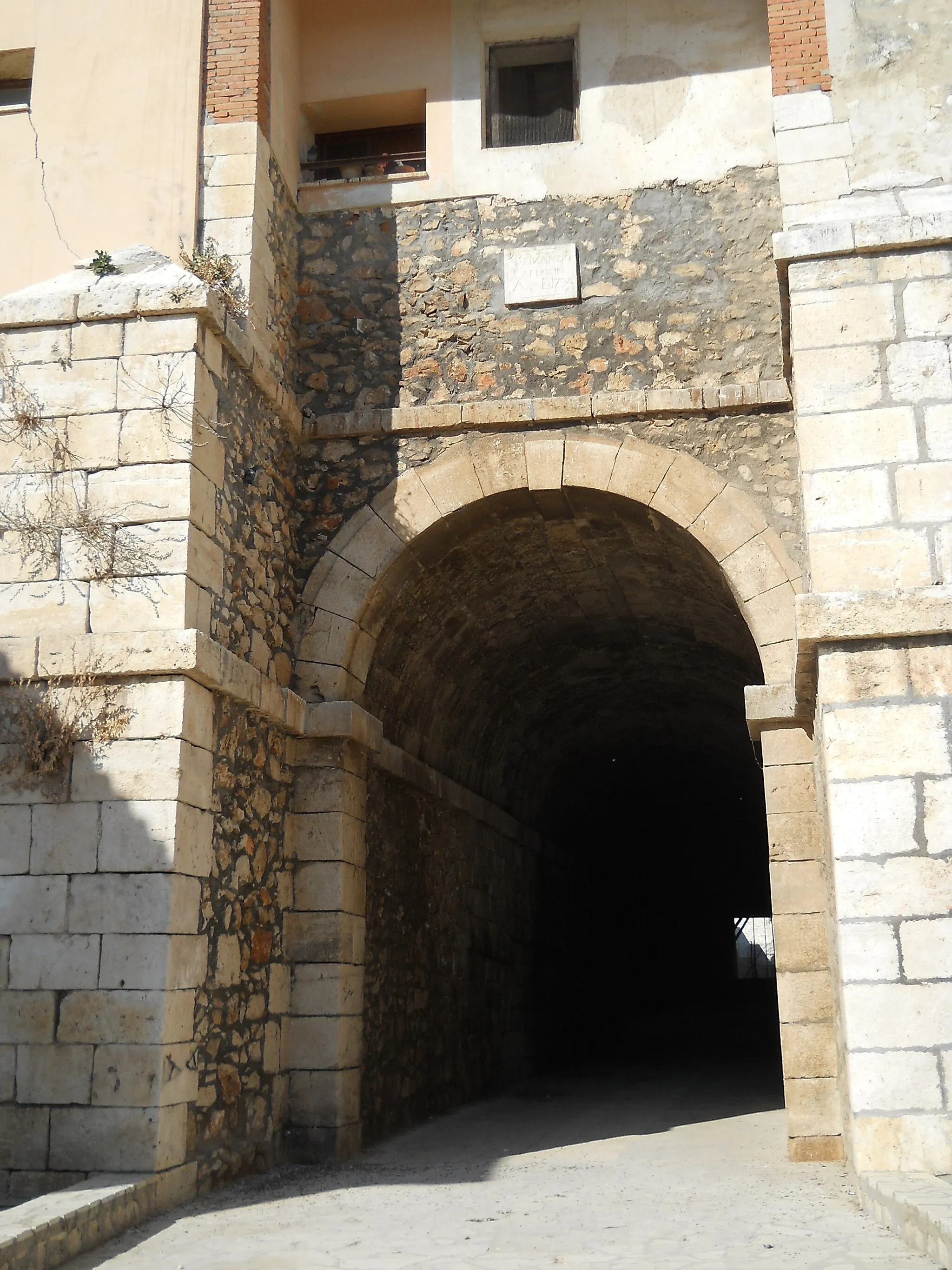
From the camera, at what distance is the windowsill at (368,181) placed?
7.73m

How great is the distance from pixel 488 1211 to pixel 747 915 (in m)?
14.6

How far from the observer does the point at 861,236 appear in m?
5.70

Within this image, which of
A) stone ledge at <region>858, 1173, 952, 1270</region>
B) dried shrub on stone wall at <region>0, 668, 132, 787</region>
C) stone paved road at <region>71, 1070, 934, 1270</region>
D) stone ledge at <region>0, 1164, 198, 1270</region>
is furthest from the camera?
dried shrub on stone wall at <region>0, 668, 132, 787</region>

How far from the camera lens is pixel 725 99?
7.52 m

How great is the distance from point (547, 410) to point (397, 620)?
1598 millimetres

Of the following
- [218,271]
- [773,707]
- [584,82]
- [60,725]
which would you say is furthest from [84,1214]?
[584,82]

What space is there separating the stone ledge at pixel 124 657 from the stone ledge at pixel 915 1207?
3430 millimetres

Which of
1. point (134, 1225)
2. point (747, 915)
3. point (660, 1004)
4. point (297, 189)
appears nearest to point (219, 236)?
point (297, 189)

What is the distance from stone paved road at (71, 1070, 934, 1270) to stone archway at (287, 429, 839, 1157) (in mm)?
630

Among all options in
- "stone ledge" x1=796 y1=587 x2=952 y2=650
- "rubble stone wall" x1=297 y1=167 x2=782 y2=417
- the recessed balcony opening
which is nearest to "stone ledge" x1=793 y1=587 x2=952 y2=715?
"stone ledge" x1=796 y1=587 x2=952 y2=650

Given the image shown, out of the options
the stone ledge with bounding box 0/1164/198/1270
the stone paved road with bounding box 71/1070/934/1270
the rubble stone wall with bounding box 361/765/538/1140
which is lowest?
the stone paved road with bounding box 71/1070/934/1270

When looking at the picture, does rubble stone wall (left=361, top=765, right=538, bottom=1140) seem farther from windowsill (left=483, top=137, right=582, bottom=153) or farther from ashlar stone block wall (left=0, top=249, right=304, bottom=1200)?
windowsill (left=483, top=137, right=582, bottom=153)

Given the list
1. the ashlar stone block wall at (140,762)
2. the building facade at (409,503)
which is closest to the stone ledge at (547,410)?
the building facade at (409,503)

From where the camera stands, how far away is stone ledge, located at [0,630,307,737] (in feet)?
18.0
